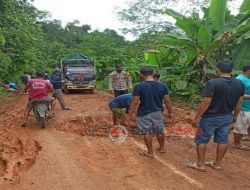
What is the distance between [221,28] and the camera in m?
12.5

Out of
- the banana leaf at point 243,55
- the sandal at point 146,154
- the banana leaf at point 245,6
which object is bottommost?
the sandal at point 146,154

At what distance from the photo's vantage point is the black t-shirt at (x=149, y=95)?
19.7 ft

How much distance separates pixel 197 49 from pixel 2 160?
8887mm

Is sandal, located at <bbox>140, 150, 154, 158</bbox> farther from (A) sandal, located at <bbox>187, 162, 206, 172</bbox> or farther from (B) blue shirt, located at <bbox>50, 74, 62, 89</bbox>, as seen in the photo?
(B) blue shirt, located at <bbox>50, 74, 62, 89</bbox>

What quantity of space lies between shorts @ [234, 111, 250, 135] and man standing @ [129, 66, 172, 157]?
179 cm

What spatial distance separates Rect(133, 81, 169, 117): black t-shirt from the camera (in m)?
6.01

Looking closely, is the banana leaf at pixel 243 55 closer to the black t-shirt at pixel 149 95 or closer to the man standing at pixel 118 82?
the man standing at pixel 118 82

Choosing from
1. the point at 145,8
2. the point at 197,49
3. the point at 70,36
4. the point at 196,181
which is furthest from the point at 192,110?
the point at 70,36

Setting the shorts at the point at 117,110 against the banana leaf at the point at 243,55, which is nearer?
the shorts at the point at 117,110

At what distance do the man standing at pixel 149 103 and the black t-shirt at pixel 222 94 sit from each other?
91cm

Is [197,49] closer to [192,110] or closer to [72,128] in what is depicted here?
[192,110]

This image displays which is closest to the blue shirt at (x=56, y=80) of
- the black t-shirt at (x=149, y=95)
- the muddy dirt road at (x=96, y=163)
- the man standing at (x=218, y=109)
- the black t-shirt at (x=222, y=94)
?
the muddy dirt road at (x=96, y=163)

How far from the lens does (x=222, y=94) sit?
5.44 meters

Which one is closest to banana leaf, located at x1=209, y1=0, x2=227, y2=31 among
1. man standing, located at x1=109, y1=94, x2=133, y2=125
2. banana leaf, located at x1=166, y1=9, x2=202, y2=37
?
banana leaf, located at x1=166, y1=9, x2=202, y2=37
